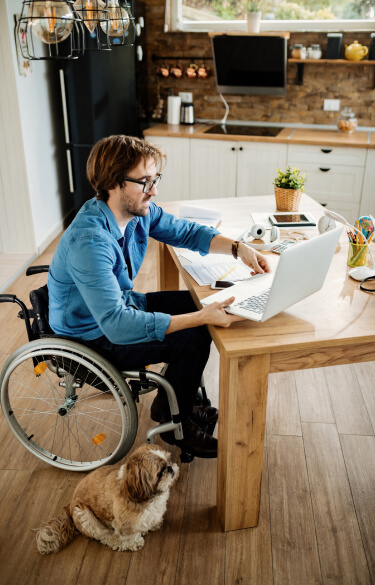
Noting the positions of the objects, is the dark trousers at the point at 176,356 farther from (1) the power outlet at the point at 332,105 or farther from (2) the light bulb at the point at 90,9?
(1) the power outlet at the point at 332,105

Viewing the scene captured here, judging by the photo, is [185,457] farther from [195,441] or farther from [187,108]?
[187,108]

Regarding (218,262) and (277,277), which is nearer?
(277,277)

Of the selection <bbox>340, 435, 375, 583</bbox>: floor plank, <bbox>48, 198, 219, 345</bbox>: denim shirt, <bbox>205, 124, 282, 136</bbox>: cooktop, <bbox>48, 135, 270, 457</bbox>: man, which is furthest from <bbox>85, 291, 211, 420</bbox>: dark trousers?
<bbox>205, 124, 282, 136</bbox>: cooktop

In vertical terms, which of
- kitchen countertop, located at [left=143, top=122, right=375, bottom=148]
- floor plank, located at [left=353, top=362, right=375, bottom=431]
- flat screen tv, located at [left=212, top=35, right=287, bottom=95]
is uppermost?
flat screen tv, located at [left=212, top=35, right=287, bottom=95]

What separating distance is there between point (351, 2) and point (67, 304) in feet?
12.2

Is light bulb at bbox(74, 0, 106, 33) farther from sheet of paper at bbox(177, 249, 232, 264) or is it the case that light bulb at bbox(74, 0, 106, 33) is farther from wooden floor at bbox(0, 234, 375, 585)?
wooden floor at bbox(0, 234, 375, 585)

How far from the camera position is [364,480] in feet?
6.63

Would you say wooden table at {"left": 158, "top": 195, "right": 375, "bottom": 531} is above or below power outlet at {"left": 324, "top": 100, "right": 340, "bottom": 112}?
below

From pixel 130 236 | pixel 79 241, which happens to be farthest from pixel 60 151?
pixel 79 241

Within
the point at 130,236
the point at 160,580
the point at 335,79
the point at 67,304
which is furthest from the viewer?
the point at 335,79

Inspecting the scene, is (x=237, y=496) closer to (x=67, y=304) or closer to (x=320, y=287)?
(x=320, y=287)

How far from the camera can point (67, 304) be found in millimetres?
1841

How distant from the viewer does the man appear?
1.66 metres

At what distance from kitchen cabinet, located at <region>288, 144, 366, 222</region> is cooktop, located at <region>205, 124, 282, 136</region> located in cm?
31
